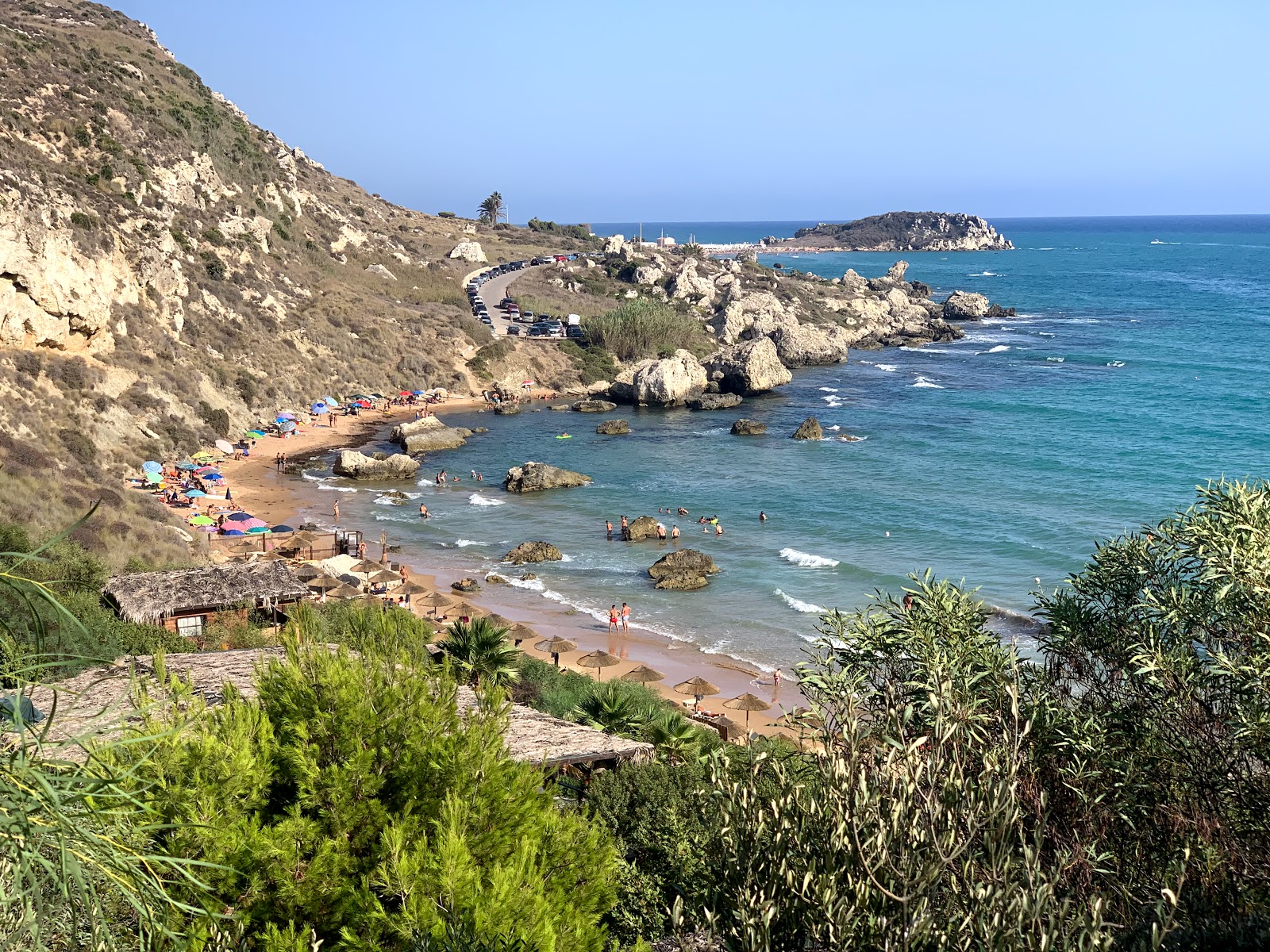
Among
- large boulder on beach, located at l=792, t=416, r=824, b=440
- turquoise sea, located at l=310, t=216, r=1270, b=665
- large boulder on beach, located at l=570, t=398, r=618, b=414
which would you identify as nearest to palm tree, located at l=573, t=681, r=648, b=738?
turquoise sea, located at l=310, t=216, r=1270, b=665

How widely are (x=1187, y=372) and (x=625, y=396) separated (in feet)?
129

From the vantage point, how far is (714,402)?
6400 cm

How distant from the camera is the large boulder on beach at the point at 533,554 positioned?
115 ft

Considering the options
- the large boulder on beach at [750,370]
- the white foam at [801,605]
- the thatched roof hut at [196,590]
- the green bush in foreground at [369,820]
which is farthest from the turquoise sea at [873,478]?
the green bush in foreground at [369,820]

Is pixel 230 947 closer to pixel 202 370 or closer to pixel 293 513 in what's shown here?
pixel 293 513

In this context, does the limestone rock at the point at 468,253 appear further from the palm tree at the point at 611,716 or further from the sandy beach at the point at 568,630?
the palm tree at the point at 611,716

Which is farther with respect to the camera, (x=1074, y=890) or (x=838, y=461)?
(x=838, y=461)

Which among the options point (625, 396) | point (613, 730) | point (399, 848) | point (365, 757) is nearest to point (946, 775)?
point (399, 848)

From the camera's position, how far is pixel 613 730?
18.0 metres

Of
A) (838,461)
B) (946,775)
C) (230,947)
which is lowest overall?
(838,461)

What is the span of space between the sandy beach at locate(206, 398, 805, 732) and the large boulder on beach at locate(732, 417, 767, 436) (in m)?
23.6

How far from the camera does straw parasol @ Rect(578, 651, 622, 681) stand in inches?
1022

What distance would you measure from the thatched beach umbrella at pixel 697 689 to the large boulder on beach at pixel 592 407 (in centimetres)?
3868

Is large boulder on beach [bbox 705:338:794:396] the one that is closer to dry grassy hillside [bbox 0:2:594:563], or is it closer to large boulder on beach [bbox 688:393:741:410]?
large boulder on beach [bbox 688:393:741:410]
